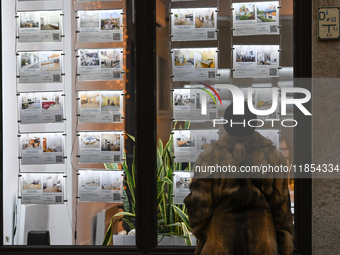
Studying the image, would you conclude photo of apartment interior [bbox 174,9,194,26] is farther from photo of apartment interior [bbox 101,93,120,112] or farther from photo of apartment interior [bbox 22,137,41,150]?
photo of apartment interior [bbox 22,137,41,150]

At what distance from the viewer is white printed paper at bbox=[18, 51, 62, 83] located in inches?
153

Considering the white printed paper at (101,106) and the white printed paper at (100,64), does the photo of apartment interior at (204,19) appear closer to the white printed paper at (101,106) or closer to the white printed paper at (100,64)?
the white printed paper at (100,64)

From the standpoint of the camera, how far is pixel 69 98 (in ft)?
12.7

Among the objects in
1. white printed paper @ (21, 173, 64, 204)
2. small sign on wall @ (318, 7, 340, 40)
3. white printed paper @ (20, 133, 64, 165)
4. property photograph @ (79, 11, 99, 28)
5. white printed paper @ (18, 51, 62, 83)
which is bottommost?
white printed paper @ (21, 173, 64, 204)

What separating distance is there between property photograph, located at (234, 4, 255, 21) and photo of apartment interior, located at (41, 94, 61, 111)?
1.97 metres

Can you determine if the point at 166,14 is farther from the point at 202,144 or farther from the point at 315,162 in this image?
the point at 315,162

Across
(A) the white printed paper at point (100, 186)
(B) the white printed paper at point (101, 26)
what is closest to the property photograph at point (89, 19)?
(B) the white printed paper at point (101, 26)

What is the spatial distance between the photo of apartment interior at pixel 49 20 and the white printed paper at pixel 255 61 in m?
1.82

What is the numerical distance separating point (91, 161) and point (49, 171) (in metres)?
0.45

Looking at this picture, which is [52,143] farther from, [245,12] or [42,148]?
[245,12]

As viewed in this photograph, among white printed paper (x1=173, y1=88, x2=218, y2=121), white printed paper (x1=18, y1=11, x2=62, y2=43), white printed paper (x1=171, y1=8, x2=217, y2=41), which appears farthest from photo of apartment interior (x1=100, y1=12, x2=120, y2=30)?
white printed paper (x1=173, y1=88, x2=218, y2=121)

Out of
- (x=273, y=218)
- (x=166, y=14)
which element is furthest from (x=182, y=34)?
(x=273, y=218)

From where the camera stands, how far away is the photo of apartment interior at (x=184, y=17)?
12.3ft

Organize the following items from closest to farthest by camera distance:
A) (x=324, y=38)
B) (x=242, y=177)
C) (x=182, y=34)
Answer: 1. (x=242, y=177)
2. (x=324, y=38)
3. (x=182, y=34)
